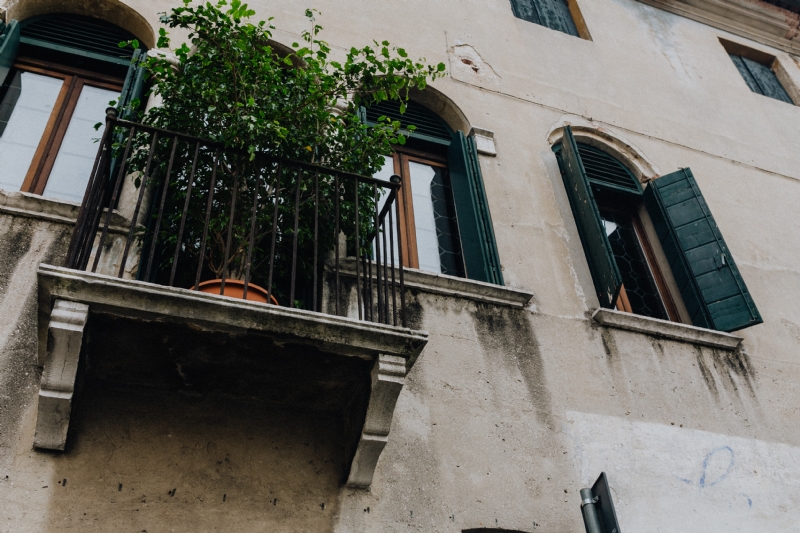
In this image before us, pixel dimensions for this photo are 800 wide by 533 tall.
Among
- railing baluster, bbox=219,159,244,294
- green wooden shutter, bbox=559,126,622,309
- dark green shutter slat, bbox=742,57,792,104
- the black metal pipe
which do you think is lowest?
the black metal pipe

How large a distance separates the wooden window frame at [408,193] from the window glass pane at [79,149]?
2173mm

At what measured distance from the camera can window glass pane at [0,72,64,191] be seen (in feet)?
16.8

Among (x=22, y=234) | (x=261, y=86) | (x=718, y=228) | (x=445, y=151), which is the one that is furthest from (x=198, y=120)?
(x=718, y=228)

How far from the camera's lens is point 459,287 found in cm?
522

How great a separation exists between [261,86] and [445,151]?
7.71 ft

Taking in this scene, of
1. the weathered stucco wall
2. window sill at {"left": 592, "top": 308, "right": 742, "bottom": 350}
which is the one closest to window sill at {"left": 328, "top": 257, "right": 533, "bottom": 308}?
the weathered stucco wall

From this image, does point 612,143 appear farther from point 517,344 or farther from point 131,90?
point 131,90

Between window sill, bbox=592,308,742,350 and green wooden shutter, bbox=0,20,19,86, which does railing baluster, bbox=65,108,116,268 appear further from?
window sill, bbox=592,308,742,350

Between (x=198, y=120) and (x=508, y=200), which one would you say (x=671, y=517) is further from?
(x=198, y=120)

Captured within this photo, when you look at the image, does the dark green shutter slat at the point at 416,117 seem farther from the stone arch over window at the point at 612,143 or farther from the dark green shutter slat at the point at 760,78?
the dark green shutter slat at the point at 760,78

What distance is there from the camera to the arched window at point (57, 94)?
5156 mm

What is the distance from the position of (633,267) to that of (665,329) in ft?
4.05

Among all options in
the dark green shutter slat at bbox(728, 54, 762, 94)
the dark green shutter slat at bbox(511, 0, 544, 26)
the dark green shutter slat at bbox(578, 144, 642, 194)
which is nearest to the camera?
the dark green shutter slat at bbox(578, 144, 642, 194)

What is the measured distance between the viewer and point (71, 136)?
541cm
